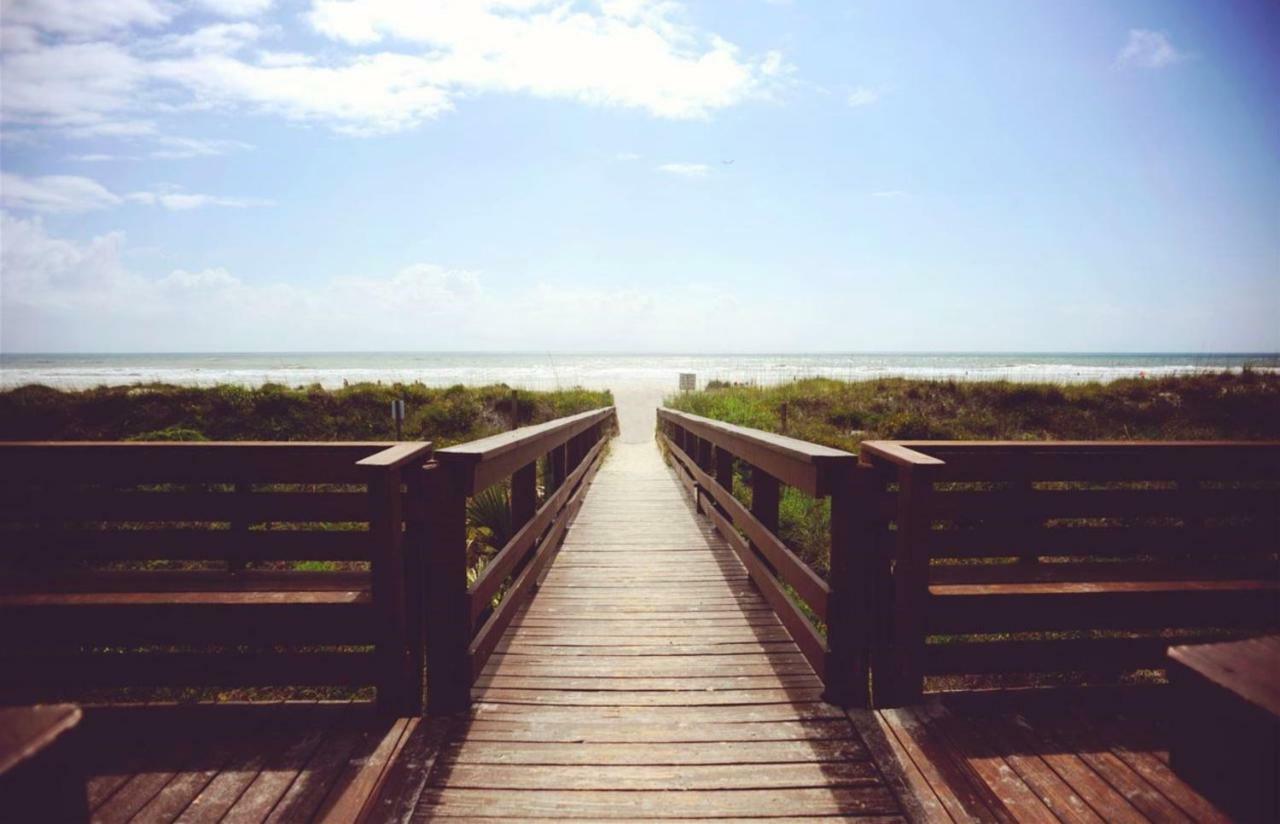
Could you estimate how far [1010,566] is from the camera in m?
3.37

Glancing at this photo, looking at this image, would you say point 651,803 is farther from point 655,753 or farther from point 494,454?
point 494,454

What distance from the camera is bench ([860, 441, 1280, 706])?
9.11 ft

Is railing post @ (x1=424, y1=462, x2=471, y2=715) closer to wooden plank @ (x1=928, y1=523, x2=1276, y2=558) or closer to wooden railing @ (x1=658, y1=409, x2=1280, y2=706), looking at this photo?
wooden railing @ (x1=658, y1=409, x2=1280, y2=706)

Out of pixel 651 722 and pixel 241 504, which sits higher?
pixel 241 504

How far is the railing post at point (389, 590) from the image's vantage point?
262 centimetres

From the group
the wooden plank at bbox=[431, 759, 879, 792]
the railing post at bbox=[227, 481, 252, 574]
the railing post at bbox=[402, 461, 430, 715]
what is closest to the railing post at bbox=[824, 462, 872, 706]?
the wooden plank at bbox=[431, 759, 879, 792]

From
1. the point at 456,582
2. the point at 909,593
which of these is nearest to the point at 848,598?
the point at 909,593

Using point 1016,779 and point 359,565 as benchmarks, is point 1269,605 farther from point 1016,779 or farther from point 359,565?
point 359,565

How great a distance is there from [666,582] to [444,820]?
2.75 meters

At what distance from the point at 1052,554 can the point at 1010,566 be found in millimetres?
313

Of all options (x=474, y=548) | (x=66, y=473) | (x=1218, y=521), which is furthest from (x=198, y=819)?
(x=1218, y=521)

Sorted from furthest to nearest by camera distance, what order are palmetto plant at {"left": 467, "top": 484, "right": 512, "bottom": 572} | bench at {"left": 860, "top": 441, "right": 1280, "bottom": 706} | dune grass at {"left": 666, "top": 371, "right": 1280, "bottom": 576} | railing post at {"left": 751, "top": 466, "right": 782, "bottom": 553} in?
dune grass at {"left": 666, "top": 371, "right": 1280, "bottom": 576} < palmetto plant at {"left": 467, "top": 484, "right": 512, "bottom": 572} < railing post at {"left": 751, "top": 466, "right": 782, "bottom": 553} < bench at {"left": 860, "top": 441, "right": 1280, "bottom": 706}

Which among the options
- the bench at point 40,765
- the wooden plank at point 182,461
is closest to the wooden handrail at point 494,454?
the wooden plank at point 182,461

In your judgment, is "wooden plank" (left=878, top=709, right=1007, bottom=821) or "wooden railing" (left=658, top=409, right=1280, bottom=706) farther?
"wooden railing" (left=658, top=409, right=1280, bottom=706)
